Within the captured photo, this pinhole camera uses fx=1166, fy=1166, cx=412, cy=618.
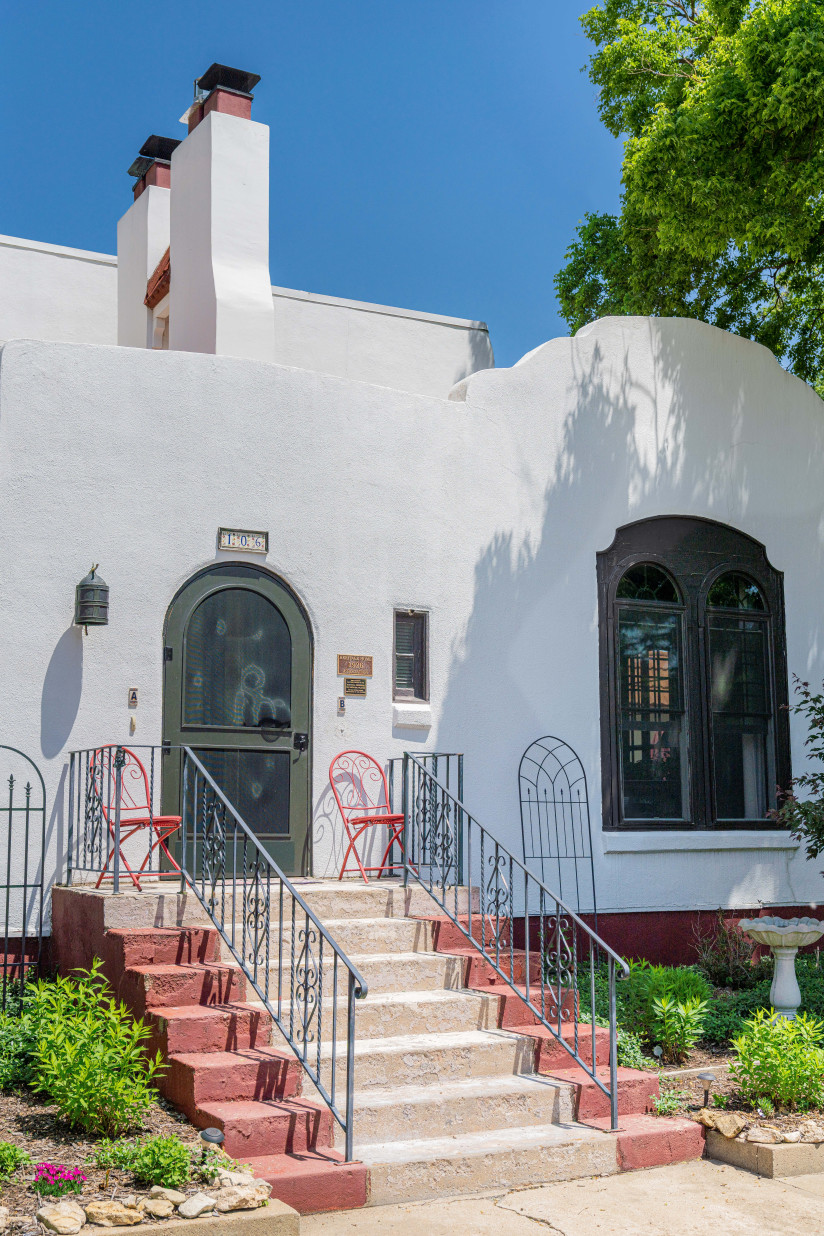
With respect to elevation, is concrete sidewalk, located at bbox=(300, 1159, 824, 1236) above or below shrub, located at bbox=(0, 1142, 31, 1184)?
below

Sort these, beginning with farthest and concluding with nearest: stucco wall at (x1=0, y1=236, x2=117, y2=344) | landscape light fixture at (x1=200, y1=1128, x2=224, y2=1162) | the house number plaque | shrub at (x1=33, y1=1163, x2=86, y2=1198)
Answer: stucco wall at (x1=0, y1=236, x2=117, y2=344) → the house number plaque → landscape light fixture at (x1=200, y1=1128, x2=224, y2=1162) → shrub at (x1=33, y1=1163, x2=86, y2=1198)

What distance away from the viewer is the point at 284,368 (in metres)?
8.35

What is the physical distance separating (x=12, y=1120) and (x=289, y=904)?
1982mm

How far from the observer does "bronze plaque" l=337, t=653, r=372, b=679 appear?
832 centimetres

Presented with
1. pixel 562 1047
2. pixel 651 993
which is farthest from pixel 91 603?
pixel 651 993

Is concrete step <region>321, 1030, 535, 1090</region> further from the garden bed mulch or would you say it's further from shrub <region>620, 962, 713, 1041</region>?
shrub <region>620, 962, 713, 1041</region>

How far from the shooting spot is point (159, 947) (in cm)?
620

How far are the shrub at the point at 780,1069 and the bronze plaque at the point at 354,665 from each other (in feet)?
11.5

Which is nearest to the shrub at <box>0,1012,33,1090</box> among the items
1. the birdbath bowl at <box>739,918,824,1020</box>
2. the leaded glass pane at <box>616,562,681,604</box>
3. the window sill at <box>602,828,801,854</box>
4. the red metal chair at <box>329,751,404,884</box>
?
the red metal chair at <box>329,751,404,884</box>

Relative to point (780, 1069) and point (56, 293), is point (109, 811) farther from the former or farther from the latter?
point (56, 293)

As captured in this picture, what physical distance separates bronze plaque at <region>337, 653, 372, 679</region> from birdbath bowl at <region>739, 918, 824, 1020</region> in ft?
10.7

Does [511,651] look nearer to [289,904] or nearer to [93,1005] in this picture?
[289,904]

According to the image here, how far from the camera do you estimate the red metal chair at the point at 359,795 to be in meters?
8.17

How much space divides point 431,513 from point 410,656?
43.0 inches
